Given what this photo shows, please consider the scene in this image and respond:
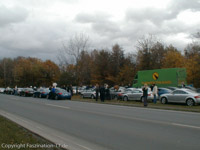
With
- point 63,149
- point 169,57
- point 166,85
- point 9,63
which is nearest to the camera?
point 63,149

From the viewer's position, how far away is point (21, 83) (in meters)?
76.3

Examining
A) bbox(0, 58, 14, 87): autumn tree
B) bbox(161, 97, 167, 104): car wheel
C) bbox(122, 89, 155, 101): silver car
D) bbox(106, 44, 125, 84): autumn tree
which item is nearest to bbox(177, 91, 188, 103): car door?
bbox(161, 97, 167, 104): car wheel

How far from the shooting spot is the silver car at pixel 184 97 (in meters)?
19.2

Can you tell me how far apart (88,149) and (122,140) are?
132 cm

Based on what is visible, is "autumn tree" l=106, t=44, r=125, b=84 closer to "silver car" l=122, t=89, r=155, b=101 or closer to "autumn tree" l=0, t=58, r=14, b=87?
"silver car" l=122, t=89, r=155, b=101

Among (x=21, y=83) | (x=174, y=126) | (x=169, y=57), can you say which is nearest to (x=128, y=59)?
(x=169, y=57)

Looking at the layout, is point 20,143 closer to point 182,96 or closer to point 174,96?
point 182,96

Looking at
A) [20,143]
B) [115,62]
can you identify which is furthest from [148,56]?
[20,143]

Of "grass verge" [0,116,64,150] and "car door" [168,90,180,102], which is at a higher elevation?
"car door" [168,90,180,102]

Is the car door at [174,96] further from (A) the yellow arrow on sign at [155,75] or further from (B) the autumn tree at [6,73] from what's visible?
(B) the autumn tree at [6,73]

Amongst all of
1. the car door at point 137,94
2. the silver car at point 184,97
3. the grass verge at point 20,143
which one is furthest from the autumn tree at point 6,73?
the grass verge at point 20,143

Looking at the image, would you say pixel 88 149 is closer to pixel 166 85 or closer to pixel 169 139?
pixel 169 139

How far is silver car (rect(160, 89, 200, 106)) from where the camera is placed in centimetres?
1923

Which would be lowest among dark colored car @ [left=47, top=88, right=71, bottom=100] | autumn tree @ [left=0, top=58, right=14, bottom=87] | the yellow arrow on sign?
dark colored car @ [left=47, top=88, right=71, bottom=100]
